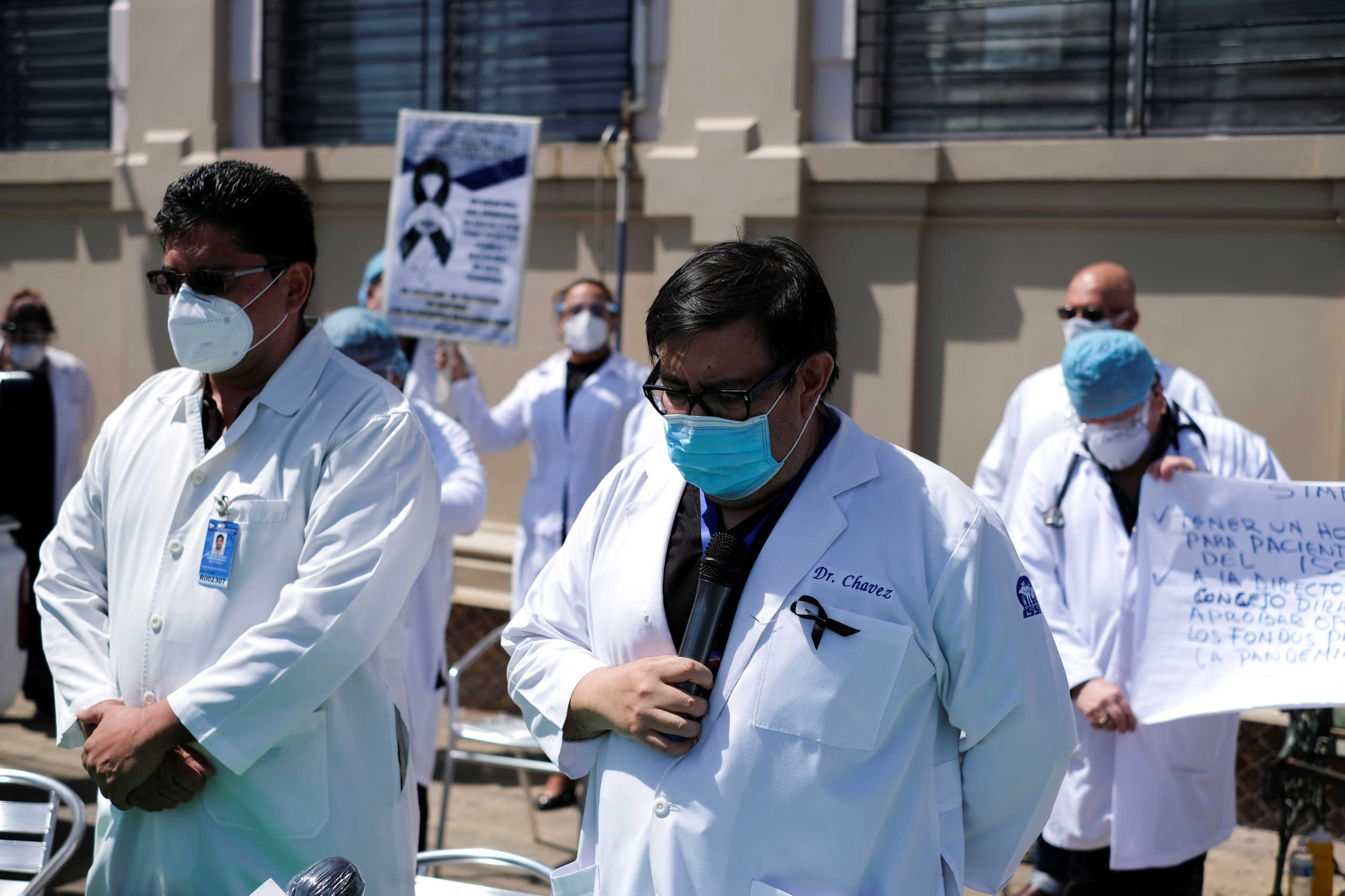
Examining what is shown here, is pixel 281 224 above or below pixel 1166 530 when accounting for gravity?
above

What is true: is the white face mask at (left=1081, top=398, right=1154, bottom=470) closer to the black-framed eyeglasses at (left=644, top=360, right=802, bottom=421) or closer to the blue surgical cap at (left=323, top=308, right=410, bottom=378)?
the black-framed eyeglasses at (left=644, top=360, right=802, bottom=421)

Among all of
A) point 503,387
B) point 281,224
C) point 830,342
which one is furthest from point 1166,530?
point 503,387

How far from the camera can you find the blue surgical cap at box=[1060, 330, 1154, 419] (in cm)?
351

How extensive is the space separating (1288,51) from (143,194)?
6.72 m

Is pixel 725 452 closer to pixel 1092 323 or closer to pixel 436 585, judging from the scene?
pixel 436 585

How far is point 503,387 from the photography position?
760cm

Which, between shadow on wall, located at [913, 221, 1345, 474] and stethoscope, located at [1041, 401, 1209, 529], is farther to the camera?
shadow on wall, located at [913, 221, 1345, 474]

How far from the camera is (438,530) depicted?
4.17 meters

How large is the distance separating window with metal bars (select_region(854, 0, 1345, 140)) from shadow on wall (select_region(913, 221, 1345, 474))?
534mm

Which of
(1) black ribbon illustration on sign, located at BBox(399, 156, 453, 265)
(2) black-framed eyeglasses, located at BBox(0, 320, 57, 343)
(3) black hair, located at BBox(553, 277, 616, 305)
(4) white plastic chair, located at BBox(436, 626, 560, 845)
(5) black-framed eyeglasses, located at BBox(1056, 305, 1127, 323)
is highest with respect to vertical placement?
(1) black ribbon illustration on sign, located at BBox(399, 156, 453, 265)

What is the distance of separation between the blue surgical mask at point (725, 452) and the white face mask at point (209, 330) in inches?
41.4

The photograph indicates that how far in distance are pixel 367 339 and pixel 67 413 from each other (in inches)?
165

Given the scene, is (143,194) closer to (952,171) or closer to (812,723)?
(952,171)

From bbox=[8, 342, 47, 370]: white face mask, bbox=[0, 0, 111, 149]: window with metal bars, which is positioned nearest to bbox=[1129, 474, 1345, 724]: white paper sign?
bbox=[8, 342, 47, 370]: white face mask
